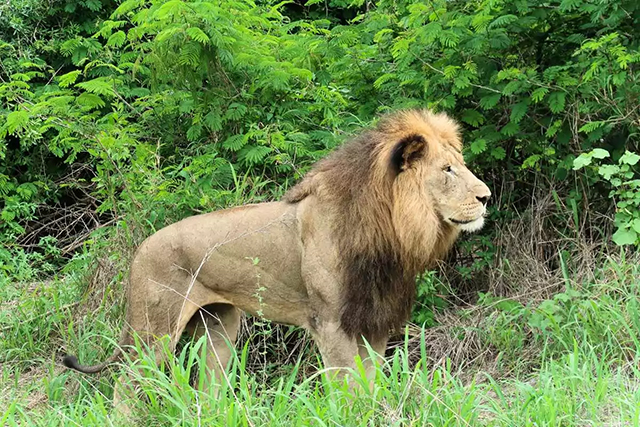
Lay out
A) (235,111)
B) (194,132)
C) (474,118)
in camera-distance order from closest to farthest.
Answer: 1. (474,118)
2. (235,111)
3. (194,132)

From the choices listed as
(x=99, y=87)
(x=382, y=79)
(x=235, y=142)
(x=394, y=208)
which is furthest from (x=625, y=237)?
(x=99, y=87)

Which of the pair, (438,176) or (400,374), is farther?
(438,176)

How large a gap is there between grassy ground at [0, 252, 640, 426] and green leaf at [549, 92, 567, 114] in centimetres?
96

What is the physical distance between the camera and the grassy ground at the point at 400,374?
10.5 feet

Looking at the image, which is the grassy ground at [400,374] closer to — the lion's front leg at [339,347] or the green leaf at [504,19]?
the lion's front leg at [339,347]

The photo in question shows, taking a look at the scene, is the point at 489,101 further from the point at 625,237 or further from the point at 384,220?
the point at 384,220

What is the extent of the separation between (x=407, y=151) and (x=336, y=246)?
573 mm

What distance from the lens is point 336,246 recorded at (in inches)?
164

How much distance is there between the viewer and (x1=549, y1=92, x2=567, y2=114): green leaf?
5.07 meters

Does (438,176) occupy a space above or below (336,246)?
above

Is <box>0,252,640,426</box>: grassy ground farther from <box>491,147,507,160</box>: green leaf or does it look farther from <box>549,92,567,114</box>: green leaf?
<box>549,92,567,114</box>: green leaf

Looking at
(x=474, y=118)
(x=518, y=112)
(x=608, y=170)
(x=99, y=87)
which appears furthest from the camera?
(x=99, y=87)

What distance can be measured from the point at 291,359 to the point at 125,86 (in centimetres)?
330

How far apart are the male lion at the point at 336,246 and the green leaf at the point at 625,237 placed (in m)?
1.12
